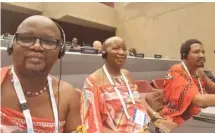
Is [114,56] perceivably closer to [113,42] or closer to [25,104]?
[113,42]

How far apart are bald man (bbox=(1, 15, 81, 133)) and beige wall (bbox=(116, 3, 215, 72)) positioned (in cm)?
505

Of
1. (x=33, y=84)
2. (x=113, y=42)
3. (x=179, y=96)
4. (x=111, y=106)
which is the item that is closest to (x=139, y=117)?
(x=111, y=106)

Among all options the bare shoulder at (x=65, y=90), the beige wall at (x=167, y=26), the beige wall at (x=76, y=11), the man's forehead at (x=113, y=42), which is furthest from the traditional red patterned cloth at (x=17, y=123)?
the beige wall at (x=76, y=11)

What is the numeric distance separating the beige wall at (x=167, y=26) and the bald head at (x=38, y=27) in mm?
5081

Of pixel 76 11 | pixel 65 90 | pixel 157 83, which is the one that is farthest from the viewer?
pixel 76 11

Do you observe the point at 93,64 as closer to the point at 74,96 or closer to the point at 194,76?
the point at 194,76

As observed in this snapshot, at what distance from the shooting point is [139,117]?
4.37ft

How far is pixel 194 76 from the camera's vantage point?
1765 mm

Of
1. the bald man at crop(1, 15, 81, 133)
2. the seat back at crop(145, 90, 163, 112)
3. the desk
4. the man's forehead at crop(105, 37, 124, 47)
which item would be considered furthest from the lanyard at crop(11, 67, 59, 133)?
the seat back at crop(145, 90, 163, 112)

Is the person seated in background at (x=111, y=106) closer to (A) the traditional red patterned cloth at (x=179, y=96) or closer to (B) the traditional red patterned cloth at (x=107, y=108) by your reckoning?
(B) the traditional red patterned cloth at (x=107, y=108)

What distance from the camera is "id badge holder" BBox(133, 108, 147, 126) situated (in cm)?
131

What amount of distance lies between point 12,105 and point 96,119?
1.84 feet

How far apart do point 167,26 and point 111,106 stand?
5295 millimetres

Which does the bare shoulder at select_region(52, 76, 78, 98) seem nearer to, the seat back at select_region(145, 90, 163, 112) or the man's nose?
the man's nose
